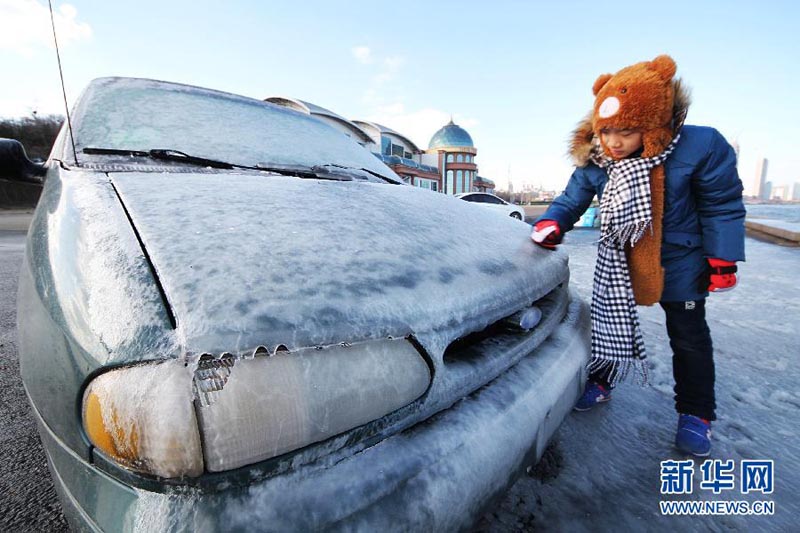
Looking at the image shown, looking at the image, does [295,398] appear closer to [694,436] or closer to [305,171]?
[305,171]

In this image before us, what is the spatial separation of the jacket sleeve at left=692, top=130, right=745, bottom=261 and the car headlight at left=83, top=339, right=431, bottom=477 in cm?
137

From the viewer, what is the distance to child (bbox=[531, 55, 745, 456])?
4.34 feet

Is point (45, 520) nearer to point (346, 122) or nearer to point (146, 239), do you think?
point (146, 239)

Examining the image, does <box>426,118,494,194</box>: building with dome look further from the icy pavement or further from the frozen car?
the frozen car

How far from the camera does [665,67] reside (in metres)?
1.34

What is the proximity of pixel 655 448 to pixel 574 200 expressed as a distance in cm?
100

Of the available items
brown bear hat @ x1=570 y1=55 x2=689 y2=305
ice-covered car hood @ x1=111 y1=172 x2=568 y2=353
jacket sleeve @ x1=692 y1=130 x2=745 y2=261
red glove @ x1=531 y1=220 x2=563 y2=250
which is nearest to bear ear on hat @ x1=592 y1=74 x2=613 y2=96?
brown bear hat @ x1=570 y1=55 x2=689 y2=305

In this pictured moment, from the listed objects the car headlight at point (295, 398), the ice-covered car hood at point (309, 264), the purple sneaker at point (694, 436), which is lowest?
the purple sneaker at point (694, 436)

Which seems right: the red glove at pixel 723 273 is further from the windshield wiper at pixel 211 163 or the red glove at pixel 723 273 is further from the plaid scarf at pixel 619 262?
the windshield wiper at pixel 211 163

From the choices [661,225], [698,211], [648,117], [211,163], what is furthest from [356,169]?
[698,211]

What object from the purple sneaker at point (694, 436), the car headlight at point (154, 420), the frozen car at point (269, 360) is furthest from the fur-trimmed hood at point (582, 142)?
the car headlight at point (154, 420)

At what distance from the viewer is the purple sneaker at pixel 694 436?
1.34 m

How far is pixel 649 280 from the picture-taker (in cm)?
143

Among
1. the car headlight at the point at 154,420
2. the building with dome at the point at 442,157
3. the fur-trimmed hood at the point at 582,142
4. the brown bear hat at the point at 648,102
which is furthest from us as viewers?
the building with dome at the point at 442,157
